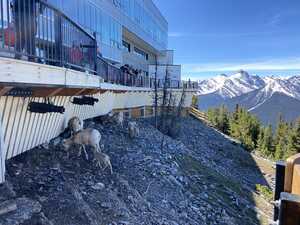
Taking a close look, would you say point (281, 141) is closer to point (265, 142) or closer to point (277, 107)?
point (265, 142)

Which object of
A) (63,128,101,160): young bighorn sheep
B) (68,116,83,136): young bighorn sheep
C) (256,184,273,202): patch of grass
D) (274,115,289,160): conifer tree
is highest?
(68,116,83,136): young bighorn sheep

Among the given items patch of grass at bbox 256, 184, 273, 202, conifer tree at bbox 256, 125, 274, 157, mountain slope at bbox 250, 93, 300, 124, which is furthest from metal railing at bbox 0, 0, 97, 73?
mountain slope at bbox 250, 93, 300, 124

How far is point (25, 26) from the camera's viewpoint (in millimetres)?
5258

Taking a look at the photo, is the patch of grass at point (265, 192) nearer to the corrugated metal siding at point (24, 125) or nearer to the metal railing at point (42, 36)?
the corrugated metal siding at point (24, 125)

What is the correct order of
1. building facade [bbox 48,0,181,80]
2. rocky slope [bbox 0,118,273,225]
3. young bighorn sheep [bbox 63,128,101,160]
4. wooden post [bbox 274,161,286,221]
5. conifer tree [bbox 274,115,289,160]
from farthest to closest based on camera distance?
1. conifer tree [bbox 274,115,289,160]
2. building facade [bbox 48,0,181,80]
3. young bighorn sheep [bbox 63,128,101,160]
4. rocky slope [bbox 0,118,273,225]
5. wooden post [bbox 274,161,286,221]

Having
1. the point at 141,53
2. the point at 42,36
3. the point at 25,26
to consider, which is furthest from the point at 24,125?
the point at 141,53

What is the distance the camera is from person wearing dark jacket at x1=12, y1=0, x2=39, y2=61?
5.03m

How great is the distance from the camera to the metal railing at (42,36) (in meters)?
4.83

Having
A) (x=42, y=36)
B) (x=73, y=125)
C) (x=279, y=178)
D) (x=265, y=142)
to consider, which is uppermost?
(x=42, y=36)

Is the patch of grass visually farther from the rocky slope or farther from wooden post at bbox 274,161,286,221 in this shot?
wooden post at bbox 274,161,286,221

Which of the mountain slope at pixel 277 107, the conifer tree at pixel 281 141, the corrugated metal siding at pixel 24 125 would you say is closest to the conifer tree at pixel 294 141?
the conifer tree at pixel 281 141

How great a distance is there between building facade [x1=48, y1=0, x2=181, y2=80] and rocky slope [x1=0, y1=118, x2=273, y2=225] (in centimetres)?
751

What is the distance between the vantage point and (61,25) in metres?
7.21

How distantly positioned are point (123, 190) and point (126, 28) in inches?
883
